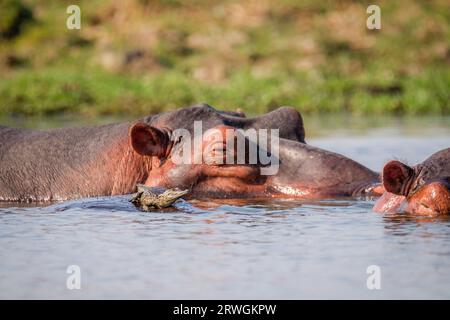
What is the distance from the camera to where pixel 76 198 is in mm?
8477

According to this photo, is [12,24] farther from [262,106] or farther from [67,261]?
[67,261]

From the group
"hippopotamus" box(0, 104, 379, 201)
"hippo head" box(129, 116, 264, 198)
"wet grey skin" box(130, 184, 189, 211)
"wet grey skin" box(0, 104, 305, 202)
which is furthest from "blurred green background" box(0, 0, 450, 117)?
"wet grey skin" box(130, 184, 189, 211)

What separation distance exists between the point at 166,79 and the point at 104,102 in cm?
258

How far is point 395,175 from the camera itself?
6715mm

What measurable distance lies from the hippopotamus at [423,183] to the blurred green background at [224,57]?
13167 mm

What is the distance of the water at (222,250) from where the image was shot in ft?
16.6

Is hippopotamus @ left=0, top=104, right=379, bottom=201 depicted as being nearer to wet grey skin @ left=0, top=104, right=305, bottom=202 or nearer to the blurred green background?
wet grey skin @ left=0, top=104, right=305, bottom=202

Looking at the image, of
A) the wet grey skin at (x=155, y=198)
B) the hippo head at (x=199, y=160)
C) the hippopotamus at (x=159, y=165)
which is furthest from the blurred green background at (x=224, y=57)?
the wet grey skin at (x=155, y=198)

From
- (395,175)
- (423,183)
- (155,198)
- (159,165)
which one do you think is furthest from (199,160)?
(423,183)

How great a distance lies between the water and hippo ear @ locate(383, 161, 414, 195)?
22 centimetres

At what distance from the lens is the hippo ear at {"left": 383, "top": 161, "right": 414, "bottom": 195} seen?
6680 mm

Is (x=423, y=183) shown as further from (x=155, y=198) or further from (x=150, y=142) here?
(x=150, y=142)

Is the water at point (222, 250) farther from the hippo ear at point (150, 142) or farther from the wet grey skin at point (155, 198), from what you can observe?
the hippo ear at point (150, 142)

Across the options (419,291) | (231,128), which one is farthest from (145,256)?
(231,128)
